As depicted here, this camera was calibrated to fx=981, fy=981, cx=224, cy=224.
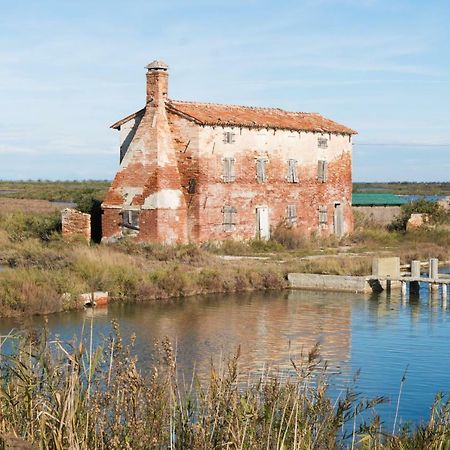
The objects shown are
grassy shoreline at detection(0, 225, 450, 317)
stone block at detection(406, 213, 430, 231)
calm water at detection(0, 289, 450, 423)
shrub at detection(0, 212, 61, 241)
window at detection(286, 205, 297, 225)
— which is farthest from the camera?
stone block at detection(406, 213, 430, 231)

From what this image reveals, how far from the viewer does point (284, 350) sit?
827 inches

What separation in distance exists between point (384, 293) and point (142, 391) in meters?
23.6

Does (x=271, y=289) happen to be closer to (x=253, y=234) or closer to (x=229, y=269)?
(x=229, y=269)

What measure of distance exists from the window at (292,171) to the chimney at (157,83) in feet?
21.6

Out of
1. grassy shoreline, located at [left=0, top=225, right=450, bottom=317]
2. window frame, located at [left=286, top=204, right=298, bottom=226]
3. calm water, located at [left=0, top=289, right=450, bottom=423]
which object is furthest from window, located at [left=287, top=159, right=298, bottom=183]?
calm water, located at [left=0, top=289, right=450, bottom=423]

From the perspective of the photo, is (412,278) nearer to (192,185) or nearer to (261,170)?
(192,185)

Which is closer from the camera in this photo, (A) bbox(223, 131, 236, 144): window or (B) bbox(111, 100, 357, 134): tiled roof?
(B) bbox(111, 100, 357, 134): tiled roof

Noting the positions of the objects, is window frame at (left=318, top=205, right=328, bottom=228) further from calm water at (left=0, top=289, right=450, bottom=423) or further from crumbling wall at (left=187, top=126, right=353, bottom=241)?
calm water at (left=0, top=289, right=450, bottom=423)

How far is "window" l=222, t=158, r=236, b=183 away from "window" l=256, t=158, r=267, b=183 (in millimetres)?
1511

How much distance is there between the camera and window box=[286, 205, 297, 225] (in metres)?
41.8

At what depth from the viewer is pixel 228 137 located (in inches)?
1524

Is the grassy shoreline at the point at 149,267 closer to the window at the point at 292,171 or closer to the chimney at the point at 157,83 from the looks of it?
the window at the point at 292,171

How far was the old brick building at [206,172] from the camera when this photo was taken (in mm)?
37281

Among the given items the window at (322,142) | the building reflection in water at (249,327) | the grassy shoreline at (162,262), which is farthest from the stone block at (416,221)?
the building reflection in water at (249,327)
